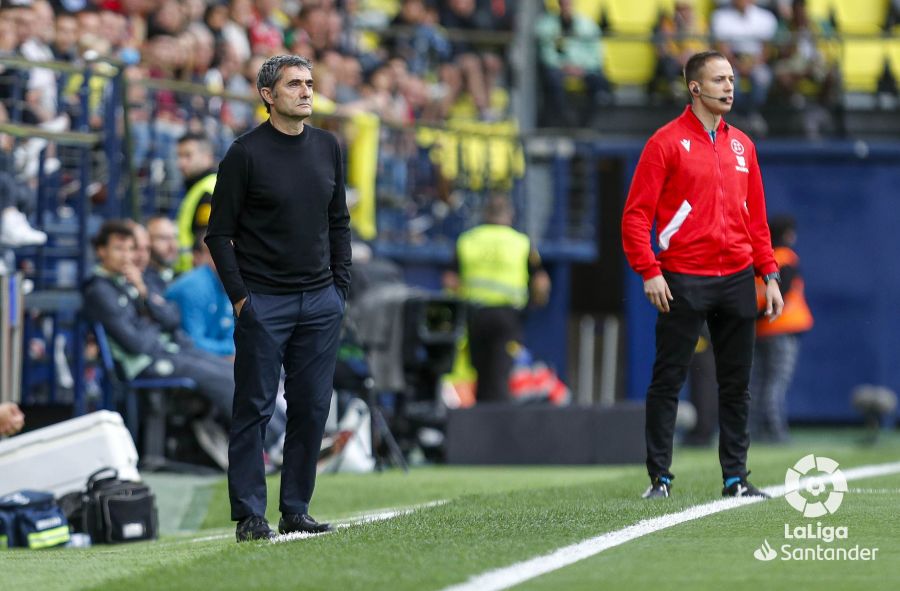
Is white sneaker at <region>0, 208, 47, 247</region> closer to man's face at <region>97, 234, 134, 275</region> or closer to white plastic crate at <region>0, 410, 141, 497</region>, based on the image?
man's face at <region>97, 234, 134, 275</region>

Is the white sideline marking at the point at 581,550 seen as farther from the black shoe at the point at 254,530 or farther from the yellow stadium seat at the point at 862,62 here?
the yellow stadium seat at the point at 862,62

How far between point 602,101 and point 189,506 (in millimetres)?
12003

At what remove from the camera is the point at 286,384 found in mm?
7504

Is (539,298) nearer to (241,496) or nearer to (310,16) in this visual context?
(310,16)

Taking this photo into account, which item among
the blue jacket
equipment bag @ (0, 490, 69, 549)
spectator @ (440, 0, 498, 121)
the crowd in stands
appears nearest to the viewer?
equipment bag @ (0, 490, 69, 549)

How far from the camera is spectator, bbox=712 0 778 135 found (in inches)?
841

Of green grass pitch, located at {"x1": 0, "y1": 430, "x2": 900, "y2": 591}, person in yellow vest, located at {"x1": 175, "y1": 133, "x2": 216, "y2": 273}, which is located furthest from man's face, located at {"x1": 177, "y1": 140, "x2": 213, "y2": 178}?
green grass pitch, located at {"x1": 0, "y1": 430, "x2": 900, "y2": 591}

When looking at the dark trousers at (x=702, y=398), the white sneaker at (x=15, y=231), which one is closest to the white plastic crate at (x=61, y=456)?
the white sneaker at (x=15, y=231)

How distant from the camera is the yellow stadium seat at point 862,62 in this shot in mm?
22312

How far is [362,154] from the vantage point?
53.6ft

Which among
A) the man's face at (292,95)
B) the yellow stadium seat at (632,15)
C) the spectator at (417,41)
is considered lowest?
the man's face at (292,95)

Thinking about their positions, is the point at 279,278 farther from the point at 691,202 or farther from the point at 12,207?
the point at 12,207

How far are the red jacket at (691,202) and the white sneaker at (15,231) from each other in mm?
4560

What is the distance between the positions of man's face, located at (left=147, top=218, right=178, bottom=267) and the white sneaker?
1627 millimetres
